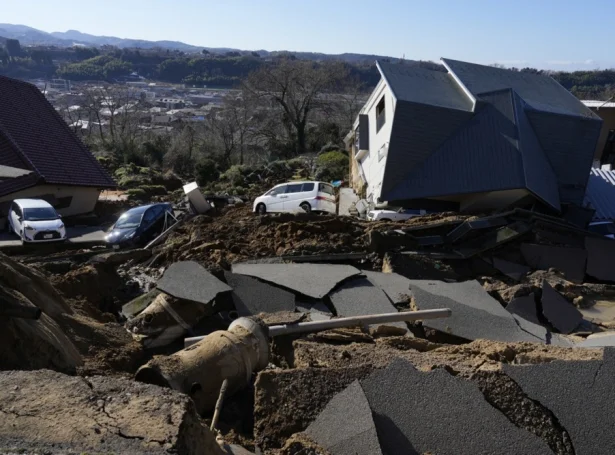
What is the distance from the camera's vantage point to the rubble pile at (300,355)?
15.6ft

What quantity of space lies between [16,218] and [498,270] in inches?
681

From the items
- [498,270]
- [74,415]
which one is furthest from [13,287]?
[498,270]

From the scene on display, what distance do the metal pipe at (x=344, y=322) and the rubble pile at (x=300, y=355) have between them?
0.14 feet

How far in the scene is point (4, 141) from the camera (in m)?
25.9

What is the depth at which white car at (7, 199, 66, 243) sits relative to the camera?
19.9 m

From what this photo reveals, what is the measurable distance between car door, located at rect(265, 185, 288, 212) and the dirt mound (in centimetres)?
368

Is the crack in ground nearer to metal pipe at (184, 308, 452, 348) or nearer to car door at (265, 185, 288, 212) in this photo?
metal pipe at (184, 308, 452, 348)

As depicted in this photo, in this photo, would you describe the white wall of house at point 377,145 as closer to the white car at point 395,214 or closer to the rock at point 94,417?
the white car at point 395,214

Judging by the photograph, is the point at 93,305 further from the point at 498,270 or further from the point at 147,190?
the point at 147,190

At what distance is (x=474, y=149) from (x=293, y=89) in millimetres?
28798

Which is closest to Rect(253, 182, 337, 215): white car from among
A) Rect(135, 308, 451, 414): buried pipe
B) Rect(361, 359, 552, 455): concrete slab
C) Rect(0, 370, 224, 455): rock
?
Rect(135, 308, 451, 414): buried pipe

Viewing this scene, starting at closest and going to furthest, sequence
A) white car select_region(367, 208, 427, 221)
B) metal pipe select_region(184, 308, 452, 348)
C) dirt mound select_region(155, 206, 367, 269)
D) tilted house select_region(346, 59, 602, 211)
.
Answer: metal pipe select_region(184, 308, 452, 348) → dirt mound select_region(155, 206, 367, 269) → white car select_region(367, 208, 427, 221) → tilted house select_region(346, 59, 602, 211)

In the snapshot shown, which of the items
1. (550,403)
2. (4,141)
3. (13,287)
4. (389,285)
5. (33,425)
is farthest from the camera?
(4,141)

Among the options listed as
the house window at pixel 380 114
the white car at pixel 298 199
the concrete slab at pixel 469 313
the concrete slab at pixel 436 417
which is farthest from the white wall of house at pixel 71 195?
the concrete slab at pixel 436 417
